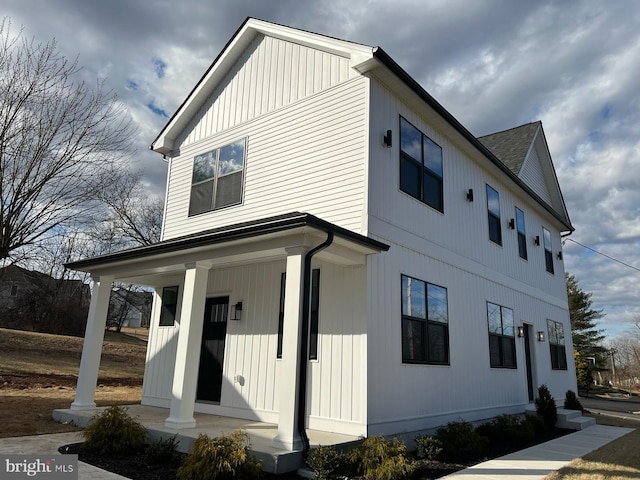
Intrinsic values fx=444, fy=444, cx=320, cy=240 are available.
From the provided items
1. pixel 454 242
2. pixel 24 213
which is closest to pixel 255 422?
pixel 454 242

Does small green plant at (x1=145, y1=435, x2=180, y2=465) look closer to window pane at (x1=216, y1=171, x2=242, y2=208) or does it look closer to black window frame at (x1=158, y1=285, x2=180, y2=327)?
black window frame at (x1=158, y1=285, x2=180, y2=327)

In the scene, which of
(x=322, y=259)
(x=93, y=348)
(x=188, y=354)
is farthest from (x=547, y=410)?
(x=93, y=348)

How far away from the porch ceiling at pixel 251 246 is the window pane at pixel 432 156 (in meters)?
2.99

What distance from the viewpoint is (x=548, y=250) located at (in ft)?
48.2

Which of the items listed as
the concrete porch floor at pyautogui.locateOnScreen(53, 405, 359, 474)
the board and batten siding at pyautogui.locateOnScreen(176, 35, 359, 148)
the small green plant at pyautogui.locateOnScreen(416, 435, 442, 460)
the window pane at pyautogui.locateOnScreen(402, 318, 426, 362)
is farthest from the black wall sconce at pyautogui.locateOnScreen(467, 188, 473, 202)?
the concrete porch floor at pyautogui.locateOnScreen(53, 405, 359, 474)

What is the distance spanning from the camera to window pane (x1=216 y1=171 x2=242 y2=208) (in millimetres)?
9050

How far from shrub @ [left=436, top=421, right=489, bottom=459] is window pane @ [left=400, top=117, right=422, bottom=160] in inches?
187

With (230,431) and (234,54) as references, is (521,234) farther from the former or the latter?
(230,431)

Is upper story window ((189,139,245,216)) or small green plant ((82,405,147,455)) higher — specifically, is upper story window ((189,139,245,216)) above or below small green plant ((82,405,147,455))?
above

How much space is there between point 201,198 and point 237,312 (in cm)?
297

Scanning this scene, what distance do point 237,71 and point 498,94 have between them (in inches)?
315

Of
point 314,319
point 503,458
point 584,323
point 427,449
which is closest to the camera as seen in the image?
point 427,449

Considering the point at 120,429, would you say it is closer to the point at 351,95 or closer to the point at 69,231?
the point at 351,95

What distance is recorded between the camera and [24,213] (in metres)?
12.4
